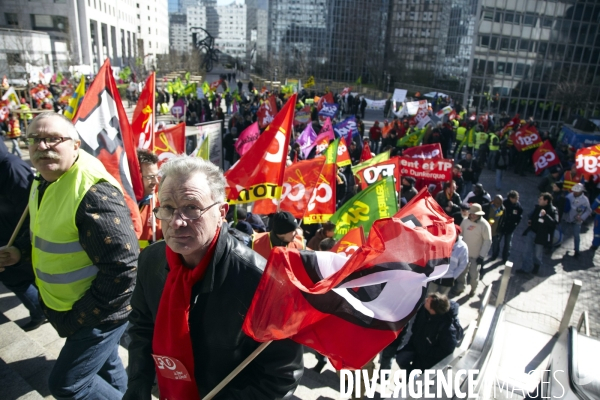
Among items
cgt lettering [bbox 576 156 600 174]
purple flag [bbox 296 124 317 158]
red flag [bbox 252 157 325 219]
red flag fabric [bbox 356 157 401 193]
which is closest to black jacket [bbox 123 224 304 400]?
red flag [bbox 252 157 325 219]

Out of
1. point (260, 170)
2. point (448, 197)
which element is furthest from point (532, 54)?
point (260, 170)

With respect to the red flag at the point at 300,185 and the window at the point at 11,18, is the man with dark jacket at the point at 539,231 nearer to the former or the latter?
the red flag at the point at 300,185

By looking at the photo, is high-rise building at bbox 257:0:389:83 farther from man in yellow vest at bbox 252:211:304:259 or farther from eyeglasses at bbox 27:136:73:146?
eyeglasses at bbox 27:136:73:146

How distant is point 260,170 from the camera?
5766mm

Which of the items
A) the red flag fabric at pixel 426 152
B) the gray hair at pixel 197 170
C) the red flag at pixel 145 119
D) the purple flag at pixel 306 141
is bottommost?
the purple flag at pixel 306 141

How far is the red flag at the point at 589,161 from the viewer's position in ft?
33.4

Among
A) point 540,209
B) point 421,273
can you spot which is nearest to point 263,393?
point 421,273

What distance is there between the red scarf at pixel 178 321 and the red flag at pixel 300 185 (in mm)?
4553

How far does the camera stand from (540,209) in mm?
8148

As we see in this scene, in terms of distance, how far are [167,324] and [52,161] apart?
131 cm

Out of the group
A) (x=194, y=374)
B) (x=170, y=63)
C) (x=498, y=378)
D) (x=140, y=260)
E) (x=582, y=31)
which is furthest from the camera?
(x=170, y=63)

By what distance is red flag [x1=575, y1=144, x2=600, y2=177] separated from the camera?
10180 mm

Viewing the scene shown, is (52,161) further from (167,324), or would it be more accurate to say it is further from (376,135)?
(376,135)

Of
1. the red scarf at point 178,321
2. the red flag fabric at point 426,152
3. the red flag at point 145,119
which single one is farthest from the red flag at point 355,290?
the red flag fabric at point 426,152
